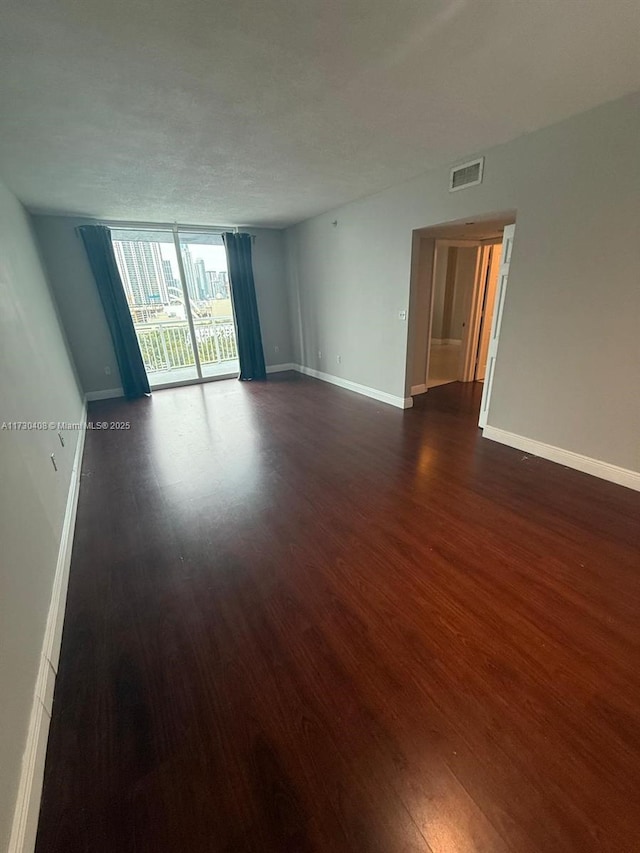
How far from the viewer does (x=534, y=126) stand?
2371mm

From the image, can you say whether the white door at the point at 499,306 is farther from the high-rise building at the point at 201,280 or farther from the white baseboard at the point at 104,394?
the white baseboard at the point at 104,394

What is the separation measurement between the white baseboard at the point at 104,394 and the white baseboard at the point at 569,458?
5.34 metres

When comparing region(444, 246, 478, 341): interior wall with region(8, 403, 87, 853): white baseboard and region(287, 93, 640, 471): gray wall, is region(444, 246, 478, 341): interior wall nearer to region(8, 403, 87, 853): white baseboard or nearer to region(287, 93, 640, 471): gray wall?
region(287, 93, 640, 471): gray wall

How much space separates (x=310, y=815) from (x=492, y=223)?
4.27 metres

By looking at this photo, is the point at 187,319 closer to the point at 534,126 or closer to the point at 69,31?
the point at 69,31

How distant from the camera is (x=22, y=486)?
1.58m

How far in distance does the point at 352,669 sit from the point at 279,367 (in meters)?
5.80

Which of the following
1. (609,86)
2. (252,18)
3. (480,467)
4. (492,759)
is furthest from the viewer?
(480,467)

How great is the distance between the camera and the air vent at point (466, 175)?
9.30 feet

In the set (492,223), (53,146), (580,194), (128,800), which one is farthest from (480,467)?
(53,146)

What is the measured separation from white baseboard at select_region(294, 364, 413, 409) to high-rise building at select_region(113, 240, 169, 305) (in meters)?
2.71

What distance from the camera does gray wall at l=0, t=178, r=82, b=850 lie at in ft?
3.46

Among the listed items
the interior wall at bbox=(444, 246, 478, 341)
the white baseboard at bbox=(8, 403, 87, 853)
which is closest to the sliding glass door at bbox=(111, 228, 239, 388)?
the white baseboard at bbox=(8, 403, 87, 853)

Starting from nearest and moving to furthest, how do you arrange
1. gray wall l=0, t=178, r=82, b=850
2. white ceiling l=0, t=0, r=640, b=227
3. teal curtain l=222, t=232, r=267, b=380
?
gray wall l=0, t=178, r=82, b=850
white ceiling l=0, t=0, r=640, b=227
teal curtain l=222, t=232, r=267, b=380
